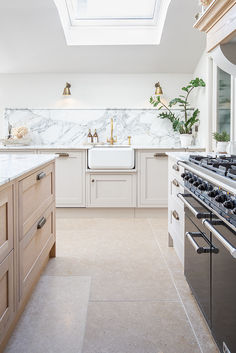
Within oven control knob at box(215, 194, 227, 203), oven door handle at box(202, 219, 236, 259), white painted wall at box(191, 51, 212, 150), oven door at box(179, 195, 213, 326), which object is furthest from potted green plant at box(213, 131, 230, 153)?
oven control knob at box(215, 194, 227, 203)

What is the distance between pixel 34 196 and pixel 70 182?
7.37ft

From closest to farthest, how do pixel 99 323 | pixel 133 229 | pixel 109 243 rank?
pixel 99 323, pixel 109 243, pixel 133 229

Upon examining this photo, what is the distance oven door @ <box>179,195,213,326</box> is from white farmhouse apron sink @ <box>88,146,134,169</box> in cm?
220

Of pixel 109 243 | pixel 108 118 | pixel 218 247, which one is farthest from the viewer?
pixel 108 118

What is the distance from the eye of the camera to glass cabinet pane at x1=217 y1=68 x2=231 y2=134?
348cm

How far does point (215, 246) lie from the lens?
160 cm

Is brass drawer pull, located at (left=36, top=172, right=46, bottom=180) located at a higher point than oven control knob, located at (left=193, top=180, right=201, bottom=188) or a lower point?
higher

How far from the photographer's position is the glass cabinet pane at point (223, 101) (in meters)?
3.48

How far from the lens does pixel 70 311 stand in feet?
6.97

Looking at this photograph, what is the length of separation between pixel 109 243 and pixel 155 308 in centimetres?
133

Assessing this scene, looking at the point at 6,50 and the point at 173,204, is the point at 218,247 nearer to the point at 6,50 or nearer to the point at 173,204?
the point at 173,204

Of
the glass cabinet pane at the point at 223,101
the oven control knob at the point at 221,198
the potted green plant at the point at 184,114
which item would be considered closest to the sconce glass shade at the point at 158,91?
the potted green plant at the point at 184,114

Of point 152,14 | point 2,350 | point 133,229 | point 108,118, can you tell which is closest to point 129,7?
point 152,14

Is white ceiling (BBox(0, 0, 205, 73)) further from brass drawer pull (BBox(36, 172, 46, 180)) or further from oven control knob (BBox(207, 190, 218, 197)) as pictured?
oven control knob (BBox(207, 190, 218, 197))
